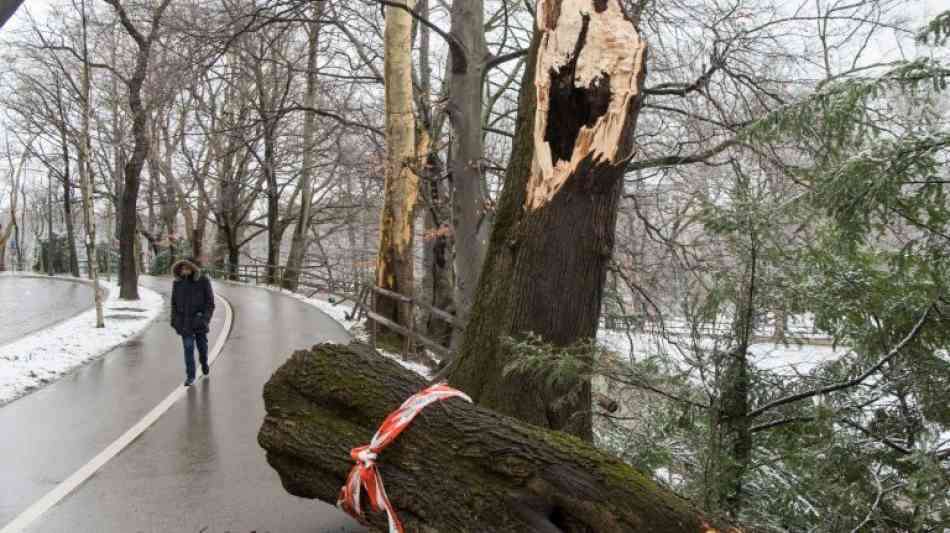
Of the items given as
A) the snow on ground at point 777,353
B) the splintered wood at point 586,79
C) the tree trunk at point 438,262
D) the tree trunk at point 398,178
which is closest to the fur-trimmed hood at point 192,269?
the tree trunk at point 398,178

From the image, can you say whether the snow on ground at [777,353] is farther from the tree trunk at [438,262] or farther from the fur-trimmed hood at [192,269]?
the tree trunk at [438,262]

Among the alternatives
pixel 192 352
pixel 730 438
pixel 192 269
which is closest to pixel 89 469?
pixel 192 352

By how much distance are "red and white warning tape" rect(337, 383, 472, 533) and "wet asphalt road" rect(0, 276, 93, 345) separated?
1401 cm

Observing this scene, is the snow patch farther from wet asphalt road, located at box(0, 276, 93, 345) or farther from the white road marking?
wet asphalt road, located at box(0, 276, 93, 345)

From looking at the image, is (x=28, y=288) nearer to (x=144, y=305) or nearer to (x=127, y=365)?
(x=144, y=305)

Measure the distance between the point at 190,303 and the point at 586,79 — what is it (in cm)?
721

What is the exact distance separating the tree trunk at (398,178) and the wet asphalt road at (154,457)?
3986 millimetres

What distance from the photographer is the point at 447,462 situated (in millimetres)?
3582

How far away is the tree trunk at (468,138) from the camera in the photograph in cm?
987

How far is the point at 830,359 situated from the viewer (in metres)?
3.94

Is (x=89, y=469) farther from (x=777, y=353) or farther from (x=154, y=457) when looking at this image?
(x=777, y=353)

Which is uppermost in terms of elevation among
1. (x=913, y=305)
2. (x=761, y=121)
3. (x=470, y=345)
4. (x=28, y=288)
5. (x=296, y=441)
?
(x=761, y=121)

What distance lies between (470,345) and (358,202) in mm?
27445

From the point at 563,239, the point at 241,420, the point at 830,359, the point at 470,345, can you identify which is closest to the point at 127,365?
the point at 241,420
